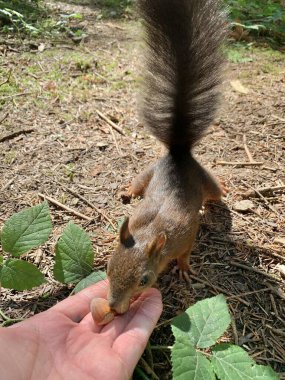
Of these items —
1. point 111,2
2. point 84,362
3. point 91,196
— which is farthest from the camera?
point 111,2

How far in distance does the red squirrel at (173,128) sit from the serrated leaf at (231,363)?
44 centimetres

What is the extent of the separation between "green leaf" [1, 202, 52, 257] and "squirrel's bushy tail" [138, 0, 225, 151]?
2.91 ft

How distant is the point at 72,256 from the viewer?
1.91 meters

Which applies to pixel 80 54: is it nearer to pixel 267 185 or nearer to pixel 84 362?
pixel 267 185

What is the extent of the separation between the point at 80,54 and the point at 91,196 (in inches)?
71.6

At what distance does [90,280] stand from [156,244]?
1.03ft

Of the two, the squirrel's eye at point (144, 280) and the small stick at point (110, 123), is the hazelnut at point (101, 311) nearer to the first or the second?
the squirrel's eye at point (144, 280)

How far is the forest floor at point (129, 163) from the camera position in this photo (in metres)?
1.94

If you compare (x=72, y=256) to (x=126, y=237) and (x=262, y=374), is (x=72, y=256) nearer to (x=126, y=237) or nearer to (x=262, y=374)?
(x=126, y=237)

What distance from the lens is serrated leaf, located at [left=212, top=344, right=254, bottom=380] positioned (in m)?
1.46

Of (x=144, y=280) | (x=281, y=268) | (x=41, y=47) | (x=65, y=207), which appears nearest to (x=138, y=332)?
(x=144, y=280)

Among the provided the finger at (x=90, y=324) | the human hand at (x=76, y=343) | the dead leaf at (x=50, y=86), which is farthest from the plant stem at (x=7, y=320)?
the dead leaf at (x=50, y=86)

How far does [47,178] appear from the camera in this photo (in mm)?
2533

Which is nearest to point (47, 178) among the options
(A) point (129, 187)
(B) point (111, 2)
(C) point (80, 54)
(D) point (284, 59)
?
(A) point (129, 187)
